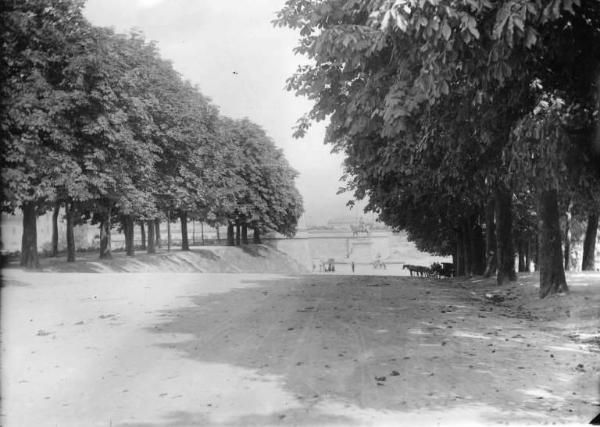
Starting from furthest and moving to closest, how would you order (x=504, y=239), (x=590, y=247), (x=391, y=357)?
(x=590, y=247)
(x=504, y=239)
(x=391, y=357)

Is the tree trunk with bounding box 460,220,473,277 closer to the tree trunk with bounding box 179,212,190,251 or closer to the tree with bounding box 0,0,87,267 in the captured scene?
the tree with bounding box 0,0,87,267

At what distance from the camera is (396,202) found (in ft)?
79.9

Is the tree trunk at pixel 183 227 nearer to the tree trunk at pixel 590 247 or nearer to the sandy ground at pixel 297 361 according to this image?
the tree trunk at pixel 590 247

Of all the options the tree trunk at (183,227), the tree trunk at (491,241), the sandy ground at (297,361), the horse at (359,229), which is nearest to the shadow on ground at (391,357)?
the sandy ground at (297,361)

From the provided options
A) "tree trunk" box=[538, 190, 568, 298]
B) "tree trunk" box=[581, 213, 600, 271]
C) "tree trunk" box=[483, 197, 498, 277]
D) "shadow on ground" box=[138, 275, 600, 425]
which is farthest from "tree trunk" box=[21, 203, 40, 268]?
"tree trunk" box=[581, 213, 600, 271]

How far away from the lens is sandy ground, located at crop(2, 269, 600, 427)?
5758 mm

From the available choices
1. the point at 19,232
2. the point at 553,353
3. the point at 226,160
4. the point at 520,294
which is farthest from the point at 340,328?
the point at 226,160

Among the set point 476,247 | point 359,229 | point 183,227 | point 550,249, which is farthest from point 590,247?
point 359,229

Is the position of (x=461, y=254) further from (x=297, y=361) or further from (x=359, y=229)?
→ (x=359, y=229)

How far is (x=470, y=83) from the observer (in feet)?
29.9

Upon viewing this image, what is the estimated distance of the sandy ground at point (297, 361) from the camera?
5758mm

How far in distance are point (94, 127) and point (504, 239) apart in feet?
58.1

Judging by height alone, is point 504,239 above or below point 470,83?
below

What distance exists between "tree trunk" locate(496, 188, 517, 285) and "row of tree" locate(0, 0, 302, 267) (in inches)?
617
